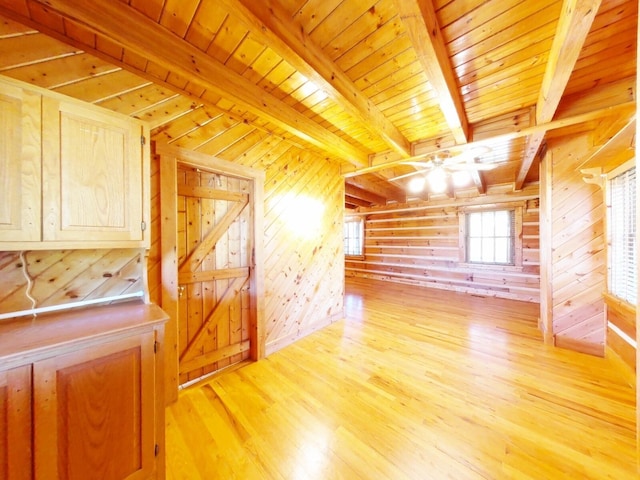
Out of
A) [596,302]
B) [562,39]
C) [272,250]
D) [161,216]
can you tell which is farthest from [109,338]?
[596,302]

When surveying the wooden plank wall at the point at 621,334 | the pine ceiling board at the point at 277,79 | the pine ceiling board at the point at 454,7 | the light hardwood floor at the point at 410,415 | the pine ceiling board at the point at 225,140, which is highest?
the pine ceiling board at the point at 454,7

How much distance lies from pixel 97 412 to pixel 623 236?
457 centimetres

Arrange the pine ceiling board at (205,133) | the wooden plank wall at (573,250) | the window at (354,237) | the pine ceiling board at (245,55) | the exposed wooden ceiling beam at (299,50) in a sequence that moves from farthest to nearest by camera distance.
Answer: the window at (354,237) < the wooden plank wall at (573,250) < the pine ceiling board at (205,133) < the pine ceiling board at (245,55) < the exposed wooden ceiling beam at (299,50)

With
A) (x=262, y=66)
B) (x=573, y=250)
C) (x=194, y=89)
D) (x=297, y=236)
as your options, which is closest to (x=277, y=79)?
(x=262, y=66)

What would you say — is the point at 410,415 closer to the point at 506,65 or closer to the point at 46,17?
the point at 506,65

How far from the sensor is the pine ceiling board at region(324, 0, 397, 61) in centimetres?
134

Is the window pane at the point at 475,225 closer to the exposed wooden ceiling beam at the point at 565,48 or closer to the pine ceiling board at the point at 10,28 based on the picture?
the exposed wooden ceiling beam at the point at 565,48

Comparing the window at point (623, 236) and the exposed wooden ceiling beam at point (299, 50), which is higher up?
the exposed wooden ceiling beam at point (299, 50)

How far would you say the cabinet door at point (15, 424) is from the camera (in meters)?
0.94

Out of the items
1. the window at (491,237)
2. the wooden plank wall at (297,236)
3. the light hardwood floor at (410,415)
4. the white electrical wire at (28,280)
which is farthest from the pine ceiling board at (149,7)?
the window at (491,237)

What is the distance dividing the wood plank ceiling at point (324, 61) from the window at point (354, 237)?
553 centimetres

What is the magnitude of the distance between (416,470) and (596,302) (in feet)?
10.3

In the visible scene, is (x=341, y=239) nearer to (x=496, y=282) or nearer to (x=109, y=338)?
(x=109, y=338)

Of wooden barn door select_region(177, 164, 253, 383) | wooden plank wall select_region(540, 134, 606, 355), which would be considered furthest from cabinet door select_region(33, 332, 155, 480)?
wooden plank wall select_region(540, 134, 606, 355)
